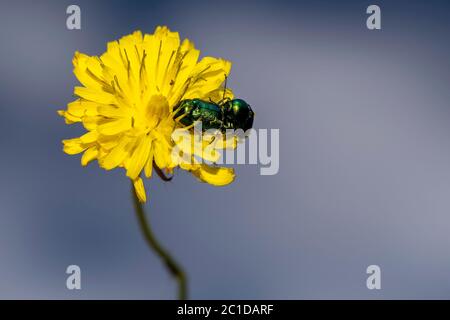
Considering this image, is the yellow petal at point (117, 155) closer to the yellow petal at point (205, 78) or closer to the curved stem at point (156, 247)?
the curved stem at point (156, 247)

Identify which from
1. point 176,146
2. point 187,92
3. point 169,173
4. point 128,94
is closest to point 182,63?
point 187,92

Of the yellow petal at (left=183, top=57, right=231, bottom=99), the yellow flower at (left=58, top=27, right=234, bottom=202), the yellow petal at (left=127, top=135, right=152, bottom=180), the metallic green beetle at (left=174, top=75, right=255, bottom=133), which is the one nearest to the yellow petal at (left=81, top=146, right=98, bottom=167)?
the yellow flower at (left=58, top=27, right=234, bottom=202)

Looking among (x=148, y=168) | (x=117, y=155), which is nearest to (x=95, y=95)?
(x=117, y=155)

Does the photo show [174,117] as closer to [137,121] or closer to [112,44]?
[137,121]

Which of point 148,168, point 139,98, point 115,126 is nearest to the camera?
point 148,168

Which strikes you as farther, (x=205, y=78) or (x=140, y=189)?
(x=205, y=78)

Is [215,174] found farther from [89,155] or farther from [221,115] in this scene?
[89,155]

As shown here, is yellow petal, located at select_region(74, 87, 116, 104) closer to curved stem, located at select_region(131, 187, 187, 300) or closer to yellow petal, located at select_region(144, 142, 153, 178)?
yellow petal, located at select_region(144, 142, 153, 178)

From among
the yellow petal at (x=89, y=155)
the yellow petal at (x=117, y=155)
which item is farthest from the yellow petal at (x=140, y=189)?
the yellow petal at (x=89, y=155)
